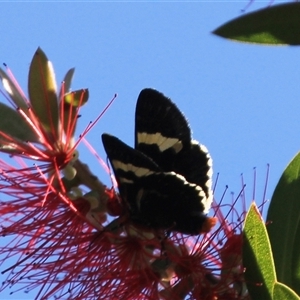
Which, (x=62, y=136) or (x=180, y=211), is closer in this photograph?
(x=180, y=211)

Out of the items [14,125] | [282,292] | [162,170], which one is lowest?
[282,292]

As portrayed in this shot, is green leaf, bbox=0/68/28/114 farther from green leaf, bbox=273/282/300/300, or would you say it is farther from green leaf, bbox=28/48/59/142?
green leaf, bbox=273/282/300/300

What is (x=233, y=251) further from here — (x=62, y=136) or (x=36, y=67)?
(x=36, y=67)

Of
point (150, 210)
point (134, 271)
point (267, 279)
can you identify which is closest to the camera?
point (267, 279)

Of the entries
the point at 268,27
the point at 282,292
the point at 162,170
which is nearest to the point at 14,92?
the point at 162,170

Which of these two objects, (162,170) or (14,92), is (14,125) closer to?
(14,92)

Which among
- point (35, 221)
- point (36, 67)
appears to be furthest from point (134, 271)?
point (36, 67)

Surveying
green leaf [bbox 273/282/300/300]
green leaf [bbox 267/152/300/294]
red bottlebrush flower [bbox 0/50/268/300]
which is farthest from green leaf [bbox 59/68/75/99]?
green leaf [bbox 273/282/300/300]
